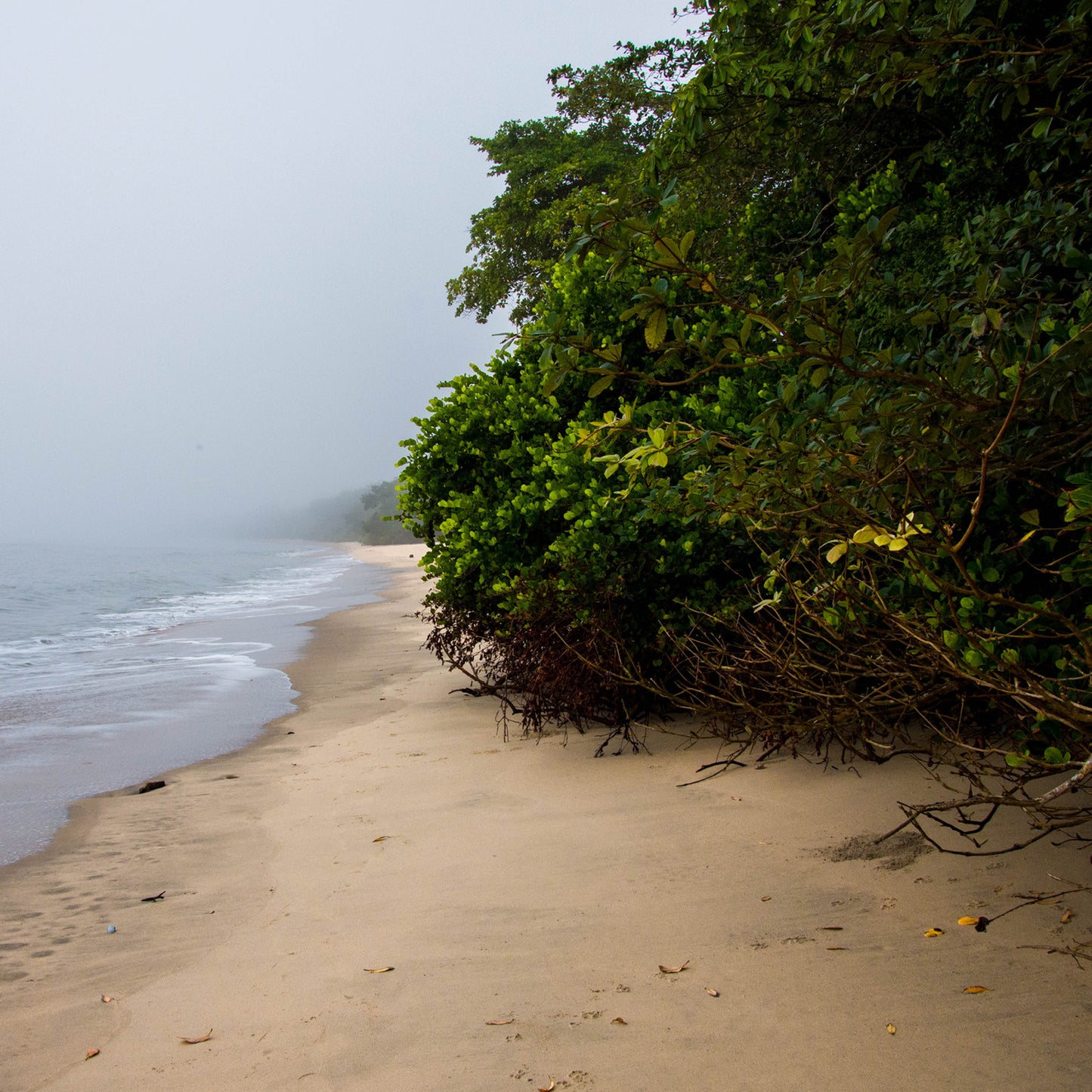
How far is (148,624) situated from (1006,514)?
17127 mm

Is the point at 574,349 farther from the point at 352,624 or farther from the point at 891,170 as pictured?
the point at 352,624

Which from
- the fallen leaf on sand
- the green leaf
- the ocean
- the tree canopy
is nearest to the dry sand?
the fallen leaf on sand

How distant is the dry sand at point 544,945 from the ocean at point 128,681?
1.34 metres

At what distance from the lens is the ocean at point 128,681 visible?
19.7 feet

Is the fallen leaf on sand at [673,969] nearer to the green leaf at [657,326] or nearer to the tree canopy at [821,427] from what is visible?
the tree canopy at [821,427]

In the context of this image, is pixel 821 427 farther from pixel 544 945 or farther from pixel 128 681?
pixel 128 681

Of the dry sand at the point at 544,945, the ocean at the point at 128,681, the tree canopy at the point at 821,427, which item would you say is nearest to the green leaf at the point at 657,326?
the tree canopy at the point at 821,427

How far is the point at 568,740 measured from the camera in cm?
539

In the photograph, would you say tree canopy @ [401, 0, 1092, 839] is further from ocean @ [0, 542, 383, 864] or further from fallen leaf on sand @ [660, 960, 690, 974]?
ocean @ [0, 542, 383, 864]

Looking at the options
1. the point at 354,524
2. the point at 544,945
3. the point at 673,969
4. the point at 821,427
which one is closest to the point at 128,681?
the point at 544,945

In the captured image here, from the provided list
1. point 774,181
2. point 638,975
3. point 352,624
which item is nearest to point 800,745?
point 638,975

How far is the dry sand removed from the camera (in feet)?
7.39

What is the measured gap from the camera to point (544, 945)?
9.44 feet

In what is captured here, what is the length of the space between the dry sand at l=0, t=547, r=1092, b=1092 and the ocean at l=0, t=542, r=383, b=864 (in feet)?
4.39
